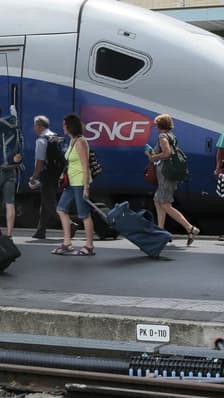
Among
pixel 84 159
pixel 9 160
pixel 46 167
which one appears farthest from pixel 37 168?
pixel 84 159

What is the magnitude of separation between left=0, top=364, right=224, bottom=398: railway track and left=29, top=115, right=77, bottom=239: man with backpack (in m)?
4.74

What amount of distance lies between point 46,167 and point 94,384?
5388 millimetres

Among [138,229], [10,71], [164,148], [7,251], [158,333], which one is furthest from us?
[10,71]

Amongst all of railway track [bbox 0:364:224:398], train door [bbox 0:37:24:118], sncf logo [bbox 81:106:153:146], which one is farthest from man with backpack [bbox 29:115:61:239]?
railway track [bbox 0:364:224:398]

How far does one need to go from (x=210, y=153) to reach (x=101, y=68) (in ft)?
6.52

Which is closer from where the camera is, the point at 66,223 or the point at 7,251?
the point at 7,251

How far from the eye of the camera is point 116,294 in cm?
654

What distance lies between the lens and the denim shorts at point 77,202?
8.43m

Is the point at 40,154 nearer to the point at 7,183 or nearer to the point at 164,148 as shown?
the point at 7,183

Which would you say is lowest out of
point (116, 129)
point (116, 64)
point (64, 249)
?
point (64, 249)

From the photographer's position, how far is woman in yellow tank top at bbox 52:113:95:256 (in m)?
8.36

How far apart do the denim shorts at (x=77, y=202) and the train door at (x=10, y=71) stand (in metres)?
2.60

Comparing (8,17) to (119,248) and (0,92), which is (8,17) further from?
(119,248)

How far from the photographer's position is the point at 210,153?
10.0 m
